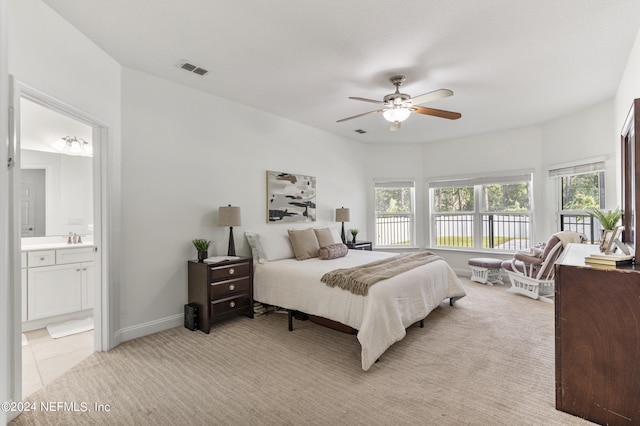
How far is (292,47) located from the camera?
2.78 meters

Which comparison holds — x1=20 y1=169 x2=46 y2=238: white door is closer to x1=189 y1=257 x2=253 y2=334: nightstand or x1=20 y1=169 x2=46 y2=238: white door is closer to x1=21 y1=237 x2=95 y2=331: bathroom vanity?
x1=21 y1=237 x2=95 y2=331: bathroom vanity

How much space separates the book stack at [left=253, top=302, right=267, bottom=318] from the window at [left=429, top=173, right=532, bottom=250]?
162 inches

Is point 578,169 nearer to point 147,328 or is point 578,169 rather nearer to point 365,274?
point 365,274

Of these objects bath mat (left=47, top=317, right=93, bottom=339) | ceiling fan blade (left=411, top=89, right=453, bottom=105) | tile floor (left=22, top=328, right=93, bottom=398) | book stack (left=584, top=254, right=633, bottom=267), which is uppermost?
ceiling fan blade (left=411, top=89, right=453, bottom=105)

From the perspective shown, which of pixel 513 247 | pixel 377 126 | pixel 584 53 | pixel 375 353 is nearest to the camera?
pixel 375 353

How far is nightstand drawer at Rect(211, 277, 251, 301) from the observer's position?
3.37m

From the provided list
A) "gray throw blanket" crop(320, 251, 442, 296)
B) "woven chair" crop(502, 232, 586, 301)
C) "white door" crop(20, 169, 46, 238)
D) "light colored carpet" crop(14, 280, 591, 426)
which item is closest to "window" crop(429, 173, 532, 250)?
"woven chair" crop(502, 232, 586, 301)

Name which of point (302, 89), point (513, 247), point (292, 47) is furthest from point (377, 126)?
point (513, 247)

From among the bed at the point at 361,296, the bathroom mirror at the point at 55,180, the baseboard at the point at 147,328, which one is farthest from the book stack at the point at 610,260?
the bathroom mirror at the point at 55,180

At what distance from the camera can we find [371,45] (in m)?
2.72

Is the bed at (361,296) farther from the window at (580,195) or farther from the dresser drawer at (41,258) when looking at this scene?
the window at (580,195)

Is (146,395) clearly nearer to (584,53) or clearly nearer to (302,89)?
(302,89)

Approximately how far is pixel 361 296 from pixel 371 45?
7.28 feet

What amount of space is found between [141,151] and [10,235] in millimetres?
1529
